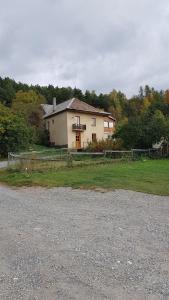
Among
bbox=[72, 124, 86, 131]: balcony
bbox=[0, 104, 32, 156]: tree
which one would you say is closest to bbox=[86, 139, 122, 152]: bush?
bbox=[0, 104, 32, 156]: tree

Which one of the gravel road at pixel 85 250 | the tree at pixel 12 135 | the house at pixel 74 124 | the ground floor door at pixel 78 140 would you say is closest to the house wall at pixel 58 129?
the house at pixel 74 124

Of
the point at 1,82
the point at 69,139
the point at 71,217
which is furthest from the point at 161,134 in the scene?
the point at 1,82

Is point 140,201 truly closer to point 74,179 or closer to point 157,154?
point 74,179

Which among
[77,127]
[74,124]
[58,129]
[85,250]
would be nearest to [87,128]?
[77,127]

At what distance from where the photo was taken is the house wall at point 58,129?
2019 inches

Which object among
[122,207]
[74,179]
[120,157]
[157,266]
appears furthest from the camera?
[120,157]

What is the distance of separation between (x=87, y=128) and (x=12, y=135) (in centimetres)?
2214

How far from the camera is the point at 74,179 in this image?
15.7m

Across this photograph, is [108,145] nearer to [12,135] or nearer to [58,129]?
[12,135]

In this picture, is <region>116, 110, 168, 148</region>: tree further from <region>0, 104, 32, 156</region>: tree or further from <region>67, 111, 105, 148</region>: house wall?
<region>67, 111, 105, 148</region>: house wall

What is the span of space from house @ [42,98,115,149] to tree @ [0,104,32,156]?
54.8 ft

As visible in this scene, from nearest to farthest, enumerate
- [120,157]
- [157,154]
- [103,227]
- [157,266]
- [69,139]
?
[157,266] < [103,227] < [120,157] < [157,154] < [69,139]

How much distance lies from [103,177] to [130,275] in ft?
36.8

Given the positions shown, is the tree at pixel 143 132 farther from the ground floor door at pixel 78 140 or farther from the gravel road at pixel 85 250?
the gravel road at pixel 85 250
